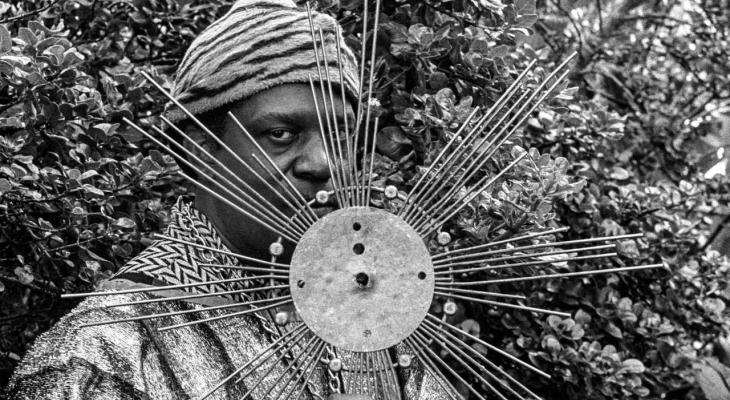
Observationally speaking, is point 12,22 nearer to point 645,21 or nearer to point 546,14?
point 546,14

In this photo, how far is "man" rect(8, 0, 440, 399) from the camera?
234 cm

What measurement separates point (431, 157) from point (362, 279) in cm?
113

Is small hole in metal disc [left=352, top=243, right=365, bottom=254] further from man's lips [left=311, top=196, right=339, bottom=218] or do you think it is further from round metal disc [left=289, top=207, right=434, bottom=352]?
man's lips [left=311, top=196, right=339, bottom=218]

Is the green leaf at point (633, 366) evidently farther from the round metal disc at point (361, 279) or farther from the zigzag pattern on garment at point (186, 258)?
the round metal disc at point (361, 279)

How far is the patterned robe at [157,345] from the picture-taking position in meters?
2.30

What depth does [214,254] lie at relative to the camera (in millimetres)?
2721

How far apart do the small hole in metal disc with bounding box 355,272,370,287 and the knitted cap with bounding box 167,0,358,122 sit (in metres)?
0.60

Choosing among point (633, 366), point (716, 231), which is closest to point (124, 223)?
point (633, 366)

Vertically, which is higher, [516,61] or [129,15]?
[129,15]

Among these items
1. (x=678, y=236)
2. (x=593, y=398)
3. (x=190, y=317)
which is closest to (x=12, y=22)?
(x=190, y=317)

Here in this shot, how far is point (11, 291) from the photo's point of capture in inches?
143

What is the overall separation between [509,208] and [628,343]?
1.15m

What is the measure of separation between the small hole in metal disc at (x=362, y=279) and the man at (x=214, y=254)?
0.32 metres

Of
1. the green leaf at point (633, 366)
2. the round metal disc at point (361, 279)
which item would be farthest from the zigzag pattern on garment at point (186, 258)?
the green leaf at point (633, 366)
